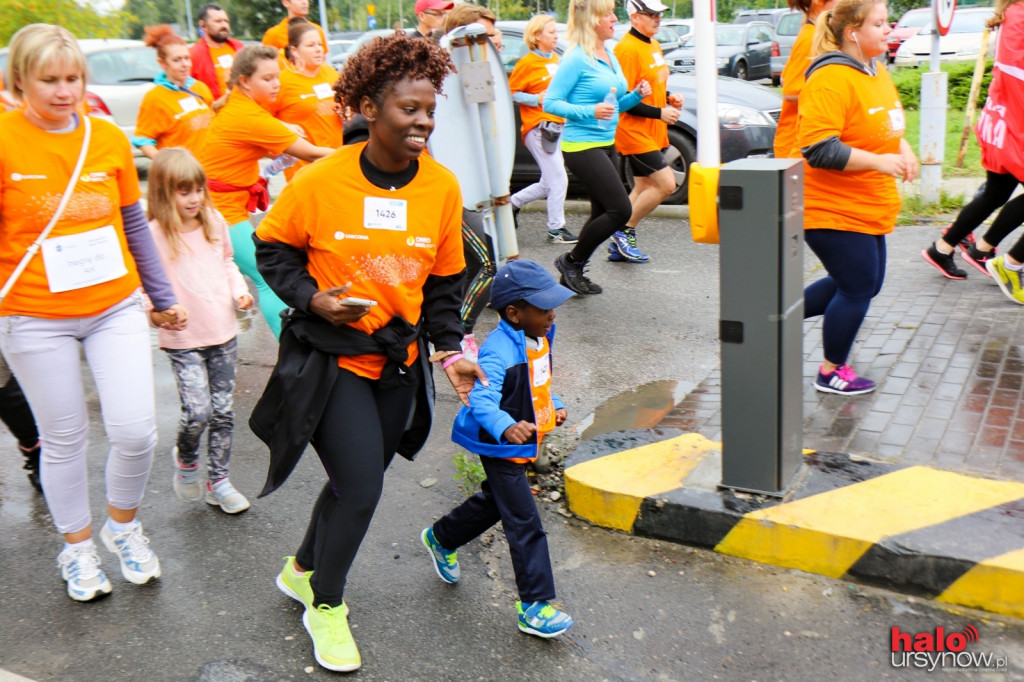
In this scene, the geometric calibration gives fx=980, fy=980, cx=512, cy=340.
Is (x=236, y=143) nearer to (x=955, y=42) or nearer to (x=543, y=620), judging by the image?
(x=543, y=620)

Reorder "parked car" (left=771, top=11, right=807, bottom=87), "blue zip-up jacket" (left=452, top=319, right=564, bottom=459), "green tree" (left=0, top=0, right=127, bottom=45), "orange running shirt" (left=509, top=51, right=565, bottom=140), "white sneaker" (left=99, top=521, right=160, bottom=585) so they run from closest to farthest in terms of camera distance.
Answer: "blue zip-up jacket" (left=452, top=319, right=564, bottom=459) → "white sneaker" (left=99, top=521, right=160, bottom=585) → "orange running shirt" (left=509, top=51, right=565, bottom=140) → "green tree" (left=0, top=0, right=127, bottom=45) → "parked car" (left=771, top=11, right=807, bottom=87)

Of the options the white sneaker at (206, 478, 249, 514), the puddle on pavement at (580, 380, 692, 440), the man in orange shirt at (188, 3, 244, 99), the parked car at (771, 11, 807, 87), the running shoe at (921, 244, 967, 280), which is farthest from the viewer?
the parked car at (771, 11, 807, 87)

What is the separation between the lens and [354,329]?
3035mm

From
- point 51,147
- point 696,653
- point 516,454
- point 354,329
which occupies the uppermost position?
point 51,147

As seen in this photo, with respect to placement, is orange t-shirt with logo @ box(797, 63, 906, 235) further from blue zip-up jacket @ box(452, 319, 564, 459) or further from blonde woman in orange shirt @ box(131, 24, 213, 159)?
blonde woman in orange shirt @ box(131, 24, 213, 159)

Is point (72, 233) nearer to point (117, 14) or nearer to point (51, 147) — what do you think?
point (51, 147)

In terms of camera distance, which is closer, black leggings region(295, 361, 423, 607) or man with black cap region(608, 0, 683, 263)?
black leggings region(295, 361, 423, 607)

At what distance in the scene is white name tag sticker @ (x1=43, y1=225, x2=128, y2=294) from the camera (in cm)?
330

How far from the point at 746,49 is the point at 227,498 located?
24.4 metres

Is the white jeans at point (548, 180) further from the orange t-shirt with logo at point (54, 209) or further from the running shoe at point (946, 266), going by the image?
the orange t-shirt with logo at point (54, 209)

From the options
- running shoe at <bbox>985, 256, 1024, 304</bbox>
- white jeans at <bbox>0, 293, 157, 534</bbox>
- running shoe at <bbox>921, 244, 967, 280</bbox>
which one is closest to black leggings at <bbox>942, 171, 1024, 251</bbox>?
running shoe at <bbox>985, 256, 1024, 304</bbox>

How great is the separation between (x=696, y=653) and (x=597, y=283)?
4545 mm

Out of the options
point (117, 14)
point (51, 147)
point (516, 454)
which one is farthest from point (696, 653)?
point (117, 14)

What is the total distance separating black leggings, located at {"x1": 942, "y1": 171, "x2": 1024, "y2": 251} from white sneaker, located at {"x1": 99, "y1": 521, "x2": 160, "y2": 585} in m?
5.28
